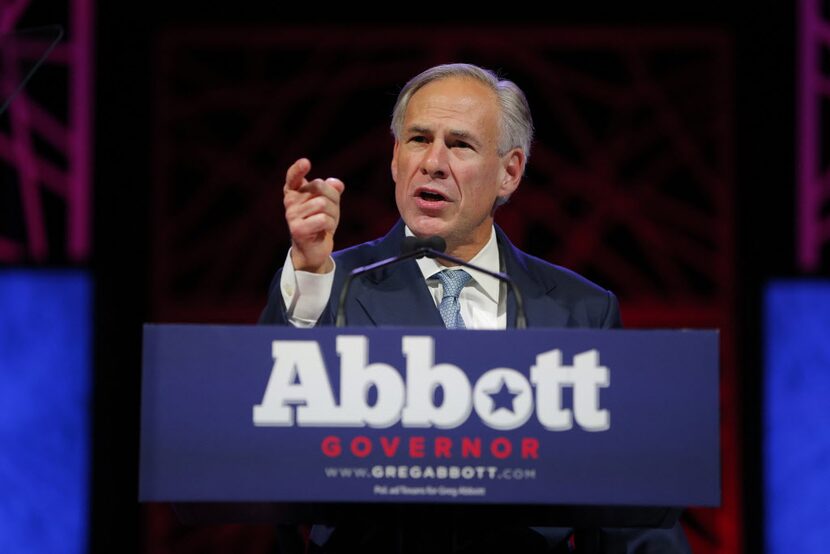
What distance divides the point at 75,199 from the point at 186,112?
1.54ft

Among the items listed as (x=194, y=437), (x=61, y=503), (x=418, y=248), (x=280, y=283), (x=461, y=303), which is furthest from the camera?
(x=61, y=503)

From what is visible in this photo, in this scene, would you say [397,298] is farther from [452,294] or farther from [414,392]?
[414,392]

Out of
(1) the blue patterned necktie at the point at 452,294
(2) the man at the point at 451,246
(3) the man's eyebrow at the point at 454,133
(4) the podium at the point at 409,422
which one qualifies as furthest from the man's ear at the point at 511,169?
(4) the podium at the point at 409,422

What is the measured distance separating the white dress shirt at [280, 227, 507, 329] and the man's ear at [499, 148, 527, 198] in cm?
10

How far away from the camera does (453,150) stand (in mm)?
2094

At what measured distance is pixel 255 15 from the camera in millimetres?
3996

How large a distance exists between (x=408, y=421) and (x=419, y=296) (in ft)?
1.79

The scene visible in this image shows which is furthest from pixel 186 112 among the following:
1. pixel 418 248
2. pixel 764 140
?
pixel 418 248

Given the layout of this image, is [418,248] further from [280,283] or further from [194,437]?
[194,437]

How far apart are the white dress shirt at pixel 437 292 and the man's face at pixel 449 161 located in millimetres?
51

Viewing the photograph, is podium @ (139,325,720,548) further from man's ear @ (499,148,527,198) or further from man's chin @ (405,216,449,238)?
man's ear @ (499,148,527,198)

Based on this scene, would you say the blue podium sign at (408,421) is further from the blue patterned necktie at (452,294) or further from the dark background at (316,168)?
the dark background at (316,168)

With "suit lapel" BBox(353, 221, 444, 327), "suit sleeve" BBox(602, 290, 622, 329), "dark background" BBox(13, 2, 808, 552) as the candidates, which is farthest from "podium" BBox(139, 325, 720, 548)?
"dark background" BBox(13, 2, 808, 552)

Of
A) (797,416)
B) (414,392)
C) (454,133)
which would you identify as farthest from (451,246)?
(797,416)
